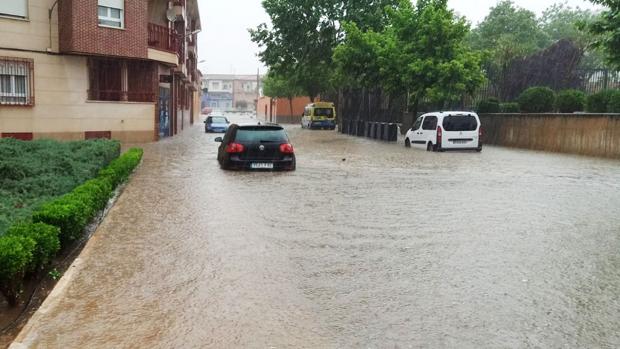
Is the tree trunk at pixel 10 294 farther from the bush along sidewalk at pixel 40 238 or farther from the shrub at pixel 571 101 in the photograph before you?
the shrub at pixel 571 101

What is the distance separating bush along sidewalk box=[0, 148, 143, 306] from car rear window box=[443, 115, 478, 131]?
1617 centimetres

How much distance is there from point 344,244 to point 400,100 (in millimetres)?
33359

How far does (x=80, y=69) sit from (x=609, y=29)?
720 inches

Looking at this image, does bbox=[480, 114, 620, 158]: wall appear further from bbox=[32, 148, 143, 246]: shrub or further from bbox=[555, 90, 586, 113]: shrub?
bbox=[32, 148, 143, 246]: shrub

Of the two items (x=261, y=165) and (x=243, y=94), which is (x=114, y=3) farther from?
(x=243, y=94)

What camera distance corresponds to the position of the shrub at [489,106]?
28000 millimetres

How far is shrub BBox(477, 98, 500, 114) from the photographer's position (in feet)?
91.9

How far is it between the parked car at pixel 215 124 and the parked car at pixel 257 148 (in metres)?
23.7

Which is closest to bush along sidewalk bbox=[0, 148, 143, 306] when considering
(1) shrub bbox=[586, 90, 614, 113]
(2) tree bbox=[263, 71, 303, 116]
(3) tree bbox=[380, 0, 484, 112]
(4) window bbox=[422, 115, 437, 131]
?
(4) window bbox=[422, 115, 437, 131]

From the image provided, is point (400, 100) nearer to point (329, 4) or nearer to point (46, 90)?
point (329, 4)

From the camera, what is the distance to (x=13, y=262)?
15.4ft

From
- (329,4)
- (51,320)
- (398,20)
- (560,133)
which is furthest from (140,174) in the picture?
(329,4)

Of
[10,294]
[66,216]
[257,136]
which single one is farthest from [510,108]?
[10,294]

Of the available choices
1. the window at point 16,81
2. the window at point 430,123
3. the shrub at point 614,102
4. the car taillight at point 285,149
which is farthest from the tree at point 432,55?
the window at point 16,81
